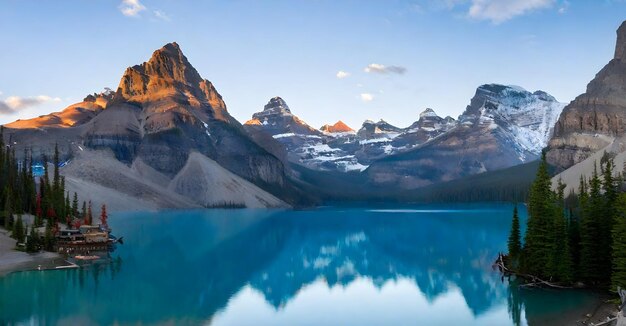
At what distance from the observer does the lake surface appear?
54656 millimetres

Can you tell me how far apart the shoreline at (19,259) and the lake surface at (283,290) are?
14.0 feet

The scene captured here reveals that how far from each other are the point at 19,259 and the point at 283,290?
3769 centimetres

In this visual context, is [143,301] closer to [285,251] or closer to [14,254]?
[14,254]

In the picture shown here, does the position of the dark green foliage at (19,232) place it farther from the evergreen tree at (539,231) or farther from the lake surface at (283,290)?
the evergreen tree at (539,231)

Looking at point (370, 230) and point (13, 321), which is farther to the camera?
point (370, 230)

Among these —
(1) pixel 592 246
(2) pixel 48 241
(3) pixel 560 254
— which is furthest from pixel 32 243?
(1) pixel 592 246

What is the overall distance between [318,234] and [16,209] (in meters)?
68.0

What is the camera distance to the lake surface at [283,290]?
54.7 meters

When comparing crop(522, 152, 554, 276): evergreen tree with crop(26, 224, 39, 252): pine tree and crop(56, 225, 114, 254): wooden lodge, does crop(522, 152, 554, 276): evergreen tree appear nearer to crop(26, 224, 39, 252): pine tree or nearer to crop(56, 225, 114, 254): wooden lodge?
crop(56, 225, 114, 254): wooden lodge

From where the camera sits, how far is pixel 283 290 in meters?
70.2

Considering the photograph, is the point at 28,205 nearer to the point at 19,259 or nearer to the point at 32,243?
the point at 32,243

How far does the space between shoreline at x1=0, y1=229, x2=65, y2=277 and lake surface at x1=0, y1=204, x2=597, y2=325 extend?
4.27 metres

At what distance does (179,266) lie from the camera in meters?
86.6

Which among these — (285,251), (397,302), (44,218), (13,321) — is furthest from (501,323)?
(44,218)
